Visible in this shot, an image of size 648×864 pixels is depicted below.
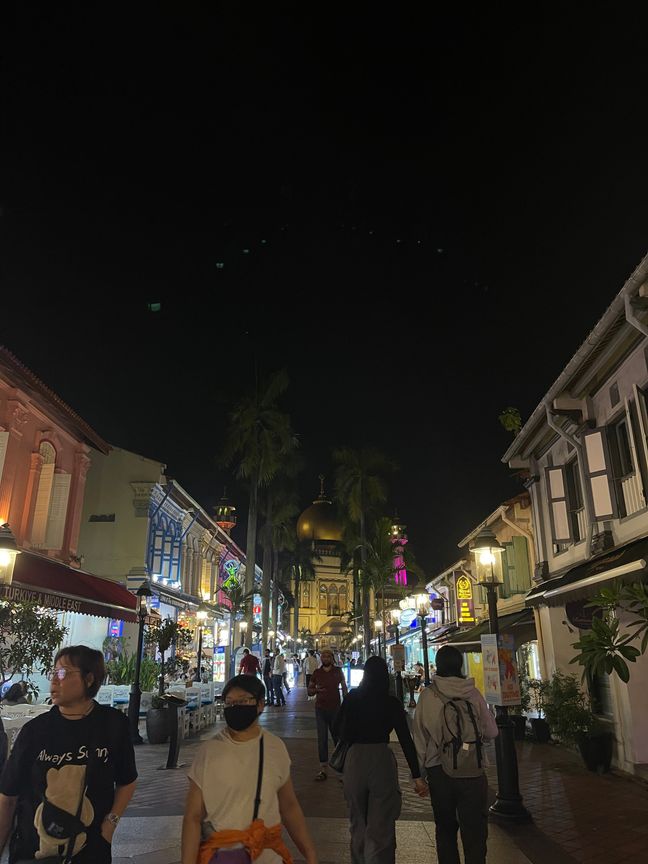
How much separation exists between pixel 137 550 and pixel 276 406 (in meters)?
10.9

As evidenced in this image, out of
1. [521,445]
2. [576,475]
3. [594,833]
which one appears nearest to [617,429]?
[576,475]

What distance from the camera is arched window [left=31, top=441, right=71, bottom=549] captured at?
56.4 ft

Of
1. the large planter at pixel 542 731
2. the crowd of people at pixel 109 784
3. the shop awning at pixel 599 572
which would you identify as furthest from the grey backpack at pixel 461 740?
the large planter at pixel 542 731

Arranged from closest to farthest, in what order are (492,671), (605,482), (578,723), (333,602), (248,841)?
1. (248,841)
2. (492,671)
3. (605,482)
4. (578,723)
5. (333,602)

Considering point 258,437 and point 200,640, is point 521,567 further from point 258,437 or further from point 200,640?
point 258,437

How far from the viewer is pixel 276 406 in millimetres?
33500

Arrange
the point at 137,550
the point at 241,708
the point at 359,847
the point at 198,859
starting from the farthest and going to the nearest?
the point at 137,550, the point at 359,847, the point at 241,708, the point at 198,859

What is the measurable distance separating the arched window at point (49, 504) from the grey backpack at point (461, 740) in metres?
14.7

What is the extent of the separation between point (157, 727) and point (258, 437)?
1943 centimetres

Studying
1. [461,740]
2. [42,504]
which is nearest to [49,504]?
[42,504]

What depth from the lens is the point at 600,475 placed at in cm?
1108

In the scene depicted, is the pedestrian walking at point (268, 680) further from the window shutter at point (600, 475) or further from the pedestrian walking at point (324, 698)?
the window shutter at point (600, 475)

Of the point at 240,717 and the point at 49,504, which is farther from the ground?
the point at 49,504

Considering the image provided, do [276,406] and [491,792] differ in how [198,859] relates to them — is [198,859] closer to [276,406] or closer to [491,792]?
[491,792]
